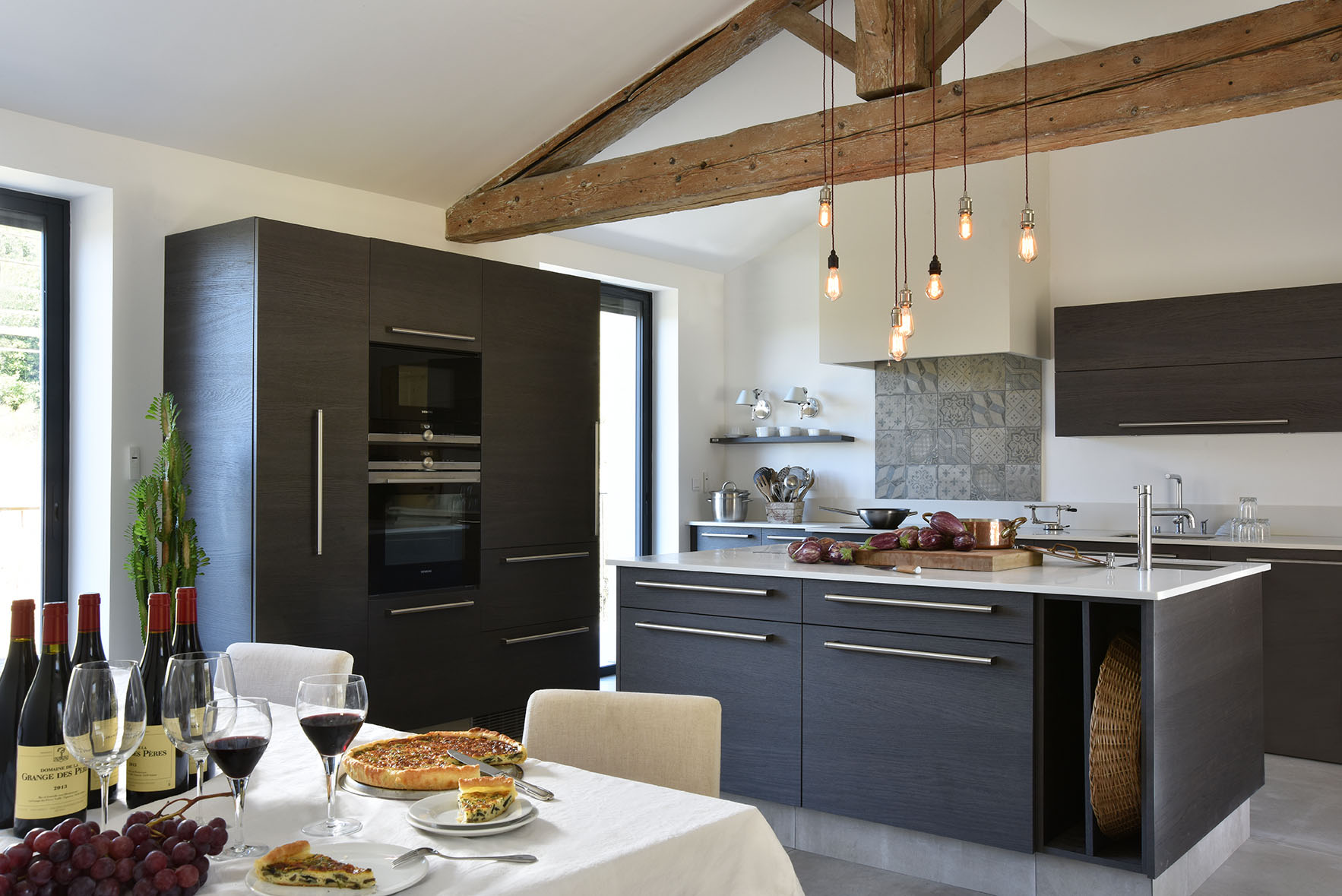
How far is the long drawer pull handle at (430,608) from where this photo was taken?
4242 millimetres

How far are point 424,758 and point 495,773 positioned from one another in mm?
102

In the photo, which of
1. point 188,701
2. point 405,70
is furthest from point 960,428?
point 188,701

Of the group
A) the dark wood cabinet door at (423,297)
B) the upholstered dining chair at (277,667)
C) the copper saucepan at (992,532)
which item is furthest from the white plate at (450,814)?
the dark wood cabinet door at (423,297)

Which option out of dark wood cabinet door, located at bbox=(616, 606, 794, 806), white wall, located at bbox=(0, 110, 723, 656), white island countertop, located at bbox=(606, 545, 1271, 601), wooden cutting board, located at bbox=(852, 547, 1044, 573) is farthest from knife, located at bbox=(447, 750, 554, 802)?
white wall, located at bbox=(0, 110, 723, 656)

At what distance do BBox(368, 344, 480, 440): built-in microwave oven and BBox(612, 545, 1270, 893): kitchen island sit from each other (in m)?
1.26

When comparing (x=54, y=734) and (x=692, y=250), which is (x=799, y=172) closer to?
(x=692, y=250)

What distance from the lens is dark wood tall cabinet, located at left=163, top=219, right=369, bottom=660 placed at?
12.5 feet

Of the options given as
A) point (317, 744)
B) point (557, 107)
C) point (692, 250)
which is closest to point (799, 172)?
point (557, 107)

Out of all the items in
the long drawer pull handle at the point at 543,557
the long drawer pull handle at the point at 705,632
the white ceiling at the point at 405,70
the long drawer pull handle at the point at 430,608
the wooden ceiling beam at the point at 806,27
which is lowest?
the long drawer pull handle at the point at 430,608

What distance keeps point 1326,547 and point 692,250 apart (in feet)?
12.3

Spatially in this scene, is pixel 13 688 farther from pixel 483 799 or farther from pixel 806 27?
pixel 806 27

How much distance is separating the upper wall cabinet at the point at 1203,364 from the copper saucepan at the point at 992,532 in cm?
208

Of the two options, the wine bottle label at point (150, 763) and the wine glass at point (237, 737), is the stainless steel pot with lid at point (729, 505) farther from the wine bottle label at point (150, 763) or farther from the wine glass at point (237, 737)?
the wine glass at point (237, 737)

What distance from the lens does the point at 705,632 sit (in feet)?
11.5
